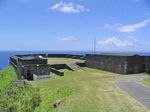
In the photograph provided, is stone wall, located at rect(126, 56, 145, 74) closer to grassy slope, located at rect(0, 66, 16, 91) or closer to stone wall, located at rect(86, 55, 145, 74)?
stone wall, located at rect(86, 55, 145, 74)

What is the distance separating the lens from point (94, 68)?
4122cm

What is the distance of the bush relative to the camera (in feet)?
71.3

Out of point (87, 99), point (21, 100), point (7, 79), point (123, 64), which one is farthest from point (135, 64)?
point (7, 79)

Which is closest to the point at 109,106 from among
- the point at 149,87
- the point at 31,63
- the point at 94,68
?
the point at 149,87

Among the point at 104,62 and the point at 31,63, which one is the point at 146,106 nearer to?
the point at 31,63

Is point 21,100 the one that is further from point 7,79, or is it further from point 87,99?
point 7,79

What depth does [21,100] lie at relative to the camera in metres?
23.0

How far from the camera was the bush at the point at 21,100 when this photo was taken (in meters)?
21.7

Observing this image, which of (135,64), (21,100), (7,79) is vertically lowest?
(7,79)

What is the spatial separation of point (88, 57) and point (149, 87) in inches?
830

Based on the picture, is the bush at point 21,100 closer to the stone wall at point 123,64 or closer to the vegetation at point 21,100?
the vegetation at point 21,100

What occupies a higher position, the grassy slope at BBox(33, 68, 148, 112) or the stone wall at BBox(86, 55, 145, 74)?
the stone wall at BBox(86, 55, 145, 74)

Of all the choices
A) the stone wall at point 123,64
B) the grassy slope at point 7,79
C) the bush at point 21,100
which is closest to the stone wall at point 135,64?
the stone wall at point 123,64

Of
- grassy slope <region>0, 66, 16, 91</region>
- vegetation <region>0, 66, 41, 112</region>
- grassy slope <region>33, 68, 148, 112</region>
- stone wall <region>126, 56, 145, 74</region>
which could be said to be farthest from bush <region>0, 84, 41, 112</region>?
stone wall <region>126, 56, 145, 74</region>
